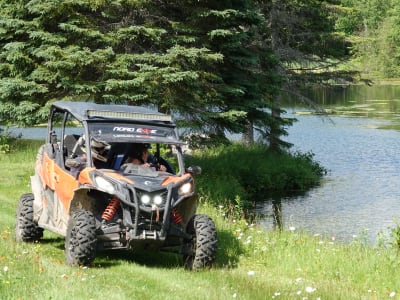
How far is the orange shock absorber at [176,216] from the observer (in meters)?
9.17

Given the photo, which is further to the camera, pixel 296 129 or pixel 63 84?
pixel 296 129

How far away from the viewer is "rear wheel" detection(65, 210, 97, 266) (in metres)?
8.66

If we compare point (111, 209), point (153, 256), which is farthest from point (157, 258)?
point (111, 209)

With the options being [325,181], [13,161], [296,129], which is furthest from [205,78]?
[296,129]

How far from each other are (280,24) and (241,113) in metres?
11.3

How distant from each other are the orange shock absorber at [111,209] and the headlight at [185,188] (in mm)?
820

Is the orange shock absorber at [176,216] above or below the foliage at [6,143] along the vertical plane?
above

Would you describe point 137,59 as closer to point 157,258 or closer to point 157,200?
point 157,258

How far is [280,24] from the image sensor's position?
27.9 metres

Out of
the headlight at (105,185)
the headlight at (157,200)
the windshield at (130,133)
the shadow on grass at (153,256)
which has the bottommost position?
the shadow on grass at (153,256)

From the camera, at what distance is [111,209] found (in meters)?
9.00

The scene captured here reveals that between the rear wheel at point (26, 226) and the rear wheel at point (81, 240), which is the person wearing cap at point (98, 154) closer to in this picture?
the rear wheel at point (81, 240)

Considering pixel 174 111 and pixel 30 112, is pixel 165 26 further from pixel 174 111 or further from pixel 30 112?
pixel 30 112

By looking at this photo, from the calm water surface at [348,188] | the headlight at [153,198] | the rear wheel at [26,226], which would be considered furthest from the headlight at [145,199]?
the calm water surface at [348,188]
